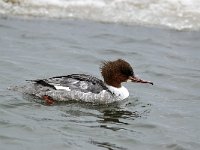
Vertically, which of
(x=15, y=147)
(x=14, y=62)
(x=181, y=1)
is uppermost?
(x=181, y=1)

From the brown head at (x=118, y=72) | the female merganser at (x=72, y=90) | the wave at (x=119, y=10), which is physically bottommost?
the female merganser at (x=72, y=90)

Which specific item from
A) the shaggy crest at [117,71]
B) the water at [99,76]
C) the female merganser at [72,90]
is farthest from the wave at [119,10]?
the female merganser at [72,90]

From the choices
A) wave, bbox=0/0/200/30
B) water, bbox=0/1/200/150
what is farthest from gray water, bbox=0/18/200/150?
wave, bbox=0/0/200/30

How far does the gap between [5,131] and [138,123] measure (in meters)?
1.98

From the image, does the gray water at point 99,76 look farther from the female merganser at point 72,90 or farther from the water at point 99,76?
the female merganser at point 72,90

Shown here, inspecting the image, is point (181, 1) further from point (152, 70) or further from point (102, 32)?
point (152, 70)

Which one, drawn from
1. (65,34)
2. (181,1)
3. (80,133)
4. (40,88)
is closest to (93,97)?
(40,88)

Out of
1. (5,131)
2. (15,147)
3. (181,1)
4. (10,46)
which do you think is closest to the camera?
(15,147)

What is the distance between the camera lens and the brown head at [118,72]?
10148 millimetres

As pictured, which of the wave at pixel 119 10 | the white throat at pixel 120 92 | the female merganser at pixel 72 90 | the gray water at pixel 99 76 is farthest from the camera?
the wave at pixel 119 10

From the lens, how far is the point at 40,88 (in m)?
9.76

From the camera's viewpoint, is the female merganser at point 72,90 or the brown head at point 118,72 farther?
the brown head at point 118,72

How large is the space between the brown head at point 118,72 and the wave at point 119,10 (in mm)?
4312

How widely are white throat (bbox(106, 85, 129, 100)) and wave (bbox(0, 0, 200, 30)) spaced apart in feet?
14.4
